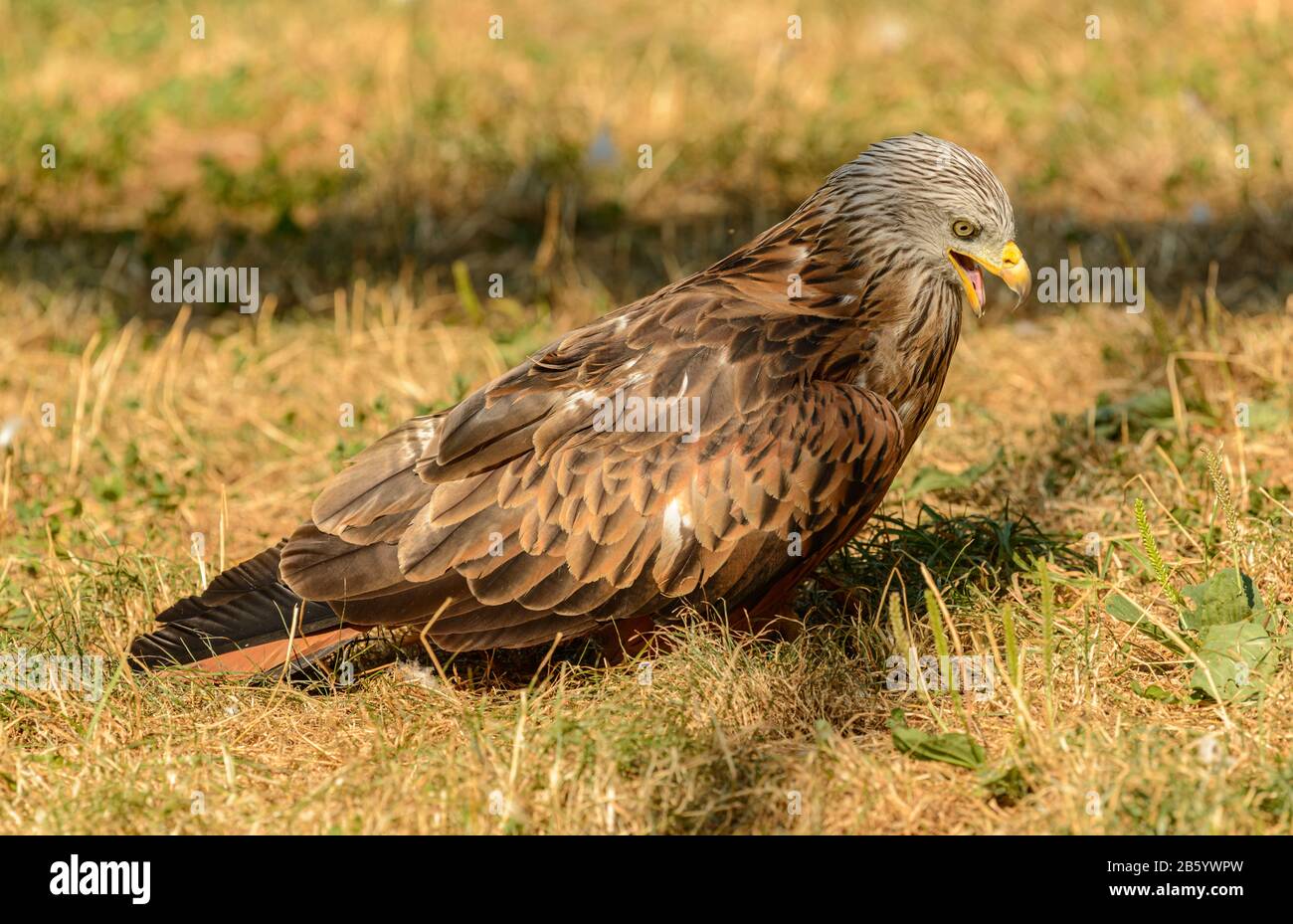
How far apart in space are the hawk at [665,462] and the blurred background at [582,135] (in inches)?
109

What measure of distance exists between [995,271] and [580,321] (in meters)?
3.12

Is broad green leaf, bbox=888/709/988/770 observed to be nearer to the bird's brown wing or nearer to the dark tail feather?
the bird's brown wing

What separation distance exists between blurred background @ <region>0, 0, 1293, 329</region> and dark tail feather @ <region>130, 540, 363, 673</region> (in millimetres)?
2860

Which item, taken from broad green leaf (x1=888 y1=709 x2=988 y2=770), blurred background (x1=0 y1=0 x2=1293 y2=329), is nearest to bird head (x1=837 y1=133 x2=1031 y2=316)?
broad green leaf (x1=888 y1=709 x2=988 y2=770)

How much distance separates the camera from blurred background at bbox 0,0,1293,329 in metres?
7.64

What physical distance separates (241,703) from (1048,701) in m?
2.10

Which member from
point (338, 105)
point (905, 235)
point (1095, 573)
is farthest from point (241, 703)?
point (338, 105)

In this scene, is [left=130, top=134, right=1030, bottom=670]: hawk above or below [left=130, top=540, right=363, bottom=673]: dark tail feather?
above

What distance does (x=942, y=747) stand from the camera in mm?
3732

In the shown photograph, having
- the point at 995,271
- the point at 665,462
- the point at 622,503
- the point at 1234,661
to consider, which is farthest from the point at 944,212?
the point at 1234,661

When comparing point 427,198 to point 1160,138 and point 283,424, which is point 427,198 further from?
point 1160,138

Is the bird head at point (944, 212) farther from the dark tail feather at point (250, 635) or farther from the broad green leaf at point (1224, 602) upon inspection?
the dark tail feather at point (250, 635)

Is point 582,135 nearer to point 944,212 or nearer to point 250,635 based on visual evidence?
point 944,212

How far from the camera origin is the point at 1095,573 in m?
4.69
